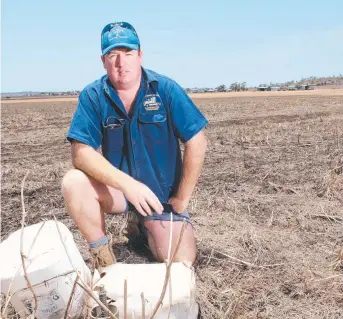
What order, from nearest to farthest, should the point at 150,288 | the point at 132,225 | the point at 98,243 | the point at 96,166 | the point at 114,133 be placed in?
the point at 150,288 < the point at 96,166 < the point at 98,243 < the point at 114,133 < the point at 132,225

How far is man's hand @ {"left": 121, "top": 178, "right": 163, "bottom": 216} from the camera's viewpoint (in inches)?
89.6

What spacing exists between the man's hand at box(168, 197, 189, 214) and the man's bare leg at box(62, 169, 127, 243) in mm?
364

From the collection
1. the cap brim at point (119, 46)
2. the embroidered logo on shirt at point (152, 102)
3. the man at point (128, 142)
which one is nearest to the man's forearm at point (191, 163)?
the man at point (128, 142)

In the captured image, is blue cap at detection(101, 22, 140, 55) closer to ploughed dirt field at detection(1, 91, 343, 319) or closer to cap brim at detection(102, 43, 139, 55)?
cap brim at detection(102, 43, 139, 55)

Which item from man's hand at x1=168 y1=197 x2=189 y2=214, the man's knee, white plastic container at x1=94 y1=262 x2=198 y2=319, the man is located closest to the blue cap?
the man

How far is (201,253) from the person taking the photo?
304cm

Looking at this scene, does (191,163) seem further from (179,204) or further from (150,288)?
(150,288)

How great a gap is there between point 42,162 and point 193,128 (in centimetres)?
503

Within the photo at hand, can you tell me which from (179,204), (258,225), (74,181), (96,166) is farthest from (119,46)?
(258,225)

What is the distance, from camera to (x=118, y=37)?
2.53m

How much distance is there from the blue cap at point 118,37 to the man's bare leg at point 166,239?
3.29 ft

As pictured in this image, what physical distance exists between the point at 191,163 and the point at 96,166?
1.79 ft

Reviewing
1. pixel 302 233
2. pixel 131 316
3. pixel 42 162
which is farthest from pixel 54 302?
pixel 42 162

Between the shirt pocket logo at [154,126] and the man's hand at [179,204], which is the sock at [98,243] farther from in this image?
the shirt pocket logo at [154,126]
